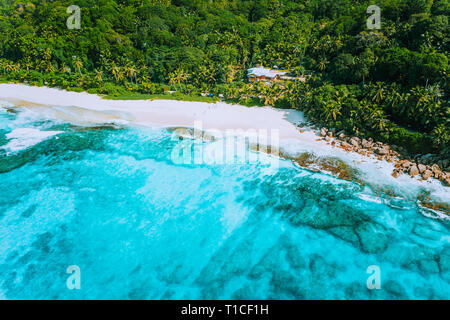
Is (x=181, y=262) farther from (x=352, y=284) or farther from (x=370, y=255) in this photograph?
(x=370, y=255)

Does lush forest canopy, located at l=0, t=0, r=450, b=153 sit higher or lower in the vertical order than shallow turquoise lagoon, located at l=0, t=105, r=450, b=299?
higher

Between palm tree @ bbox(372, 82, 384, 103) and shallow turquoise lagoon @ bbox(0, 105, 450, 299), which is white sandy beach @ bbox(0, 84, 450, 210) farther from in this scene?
palm tree @ bbox(372, 82, 384, 103)

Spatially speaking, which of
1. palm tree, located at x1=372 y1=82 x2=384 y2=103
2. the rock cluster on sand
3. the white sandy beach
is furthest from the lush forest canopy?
the white sandy beach

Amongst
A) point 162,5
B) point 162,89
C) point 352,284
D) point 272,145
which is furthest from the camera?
point 162,5

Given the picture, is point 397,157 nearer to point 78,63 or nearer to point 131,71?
point 131,71

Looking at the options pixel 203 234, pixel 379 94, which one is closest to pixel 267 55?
pixel 379 94

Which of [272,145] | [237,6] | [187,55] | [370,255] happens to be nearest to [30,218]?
[272,145]

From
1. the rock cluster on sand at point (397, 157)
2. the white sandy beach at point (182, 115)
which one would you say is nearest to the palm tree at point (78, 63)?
the white sandy beach at point (182, 115)

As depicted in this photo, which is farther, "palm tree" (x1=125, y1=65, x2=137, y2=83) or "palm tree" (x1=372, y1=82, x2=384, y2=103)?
"palm tree" (x1=125, y1=65, x2=137, y2=83)
